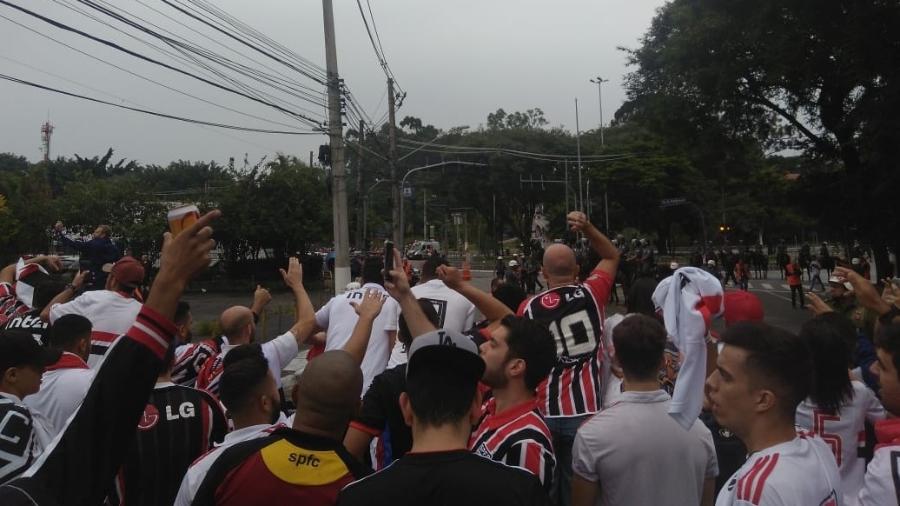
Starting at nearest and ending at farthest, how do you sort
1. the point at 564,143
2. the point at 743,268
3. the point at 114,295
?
the point at 114,295
the point at 743,268
the point at 564,143

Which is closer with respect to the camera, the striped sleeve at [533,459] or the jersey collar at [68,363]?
the striped sleeve at [533,459]

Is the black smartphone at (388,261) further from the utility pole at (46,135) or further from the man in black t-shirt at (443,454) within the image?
the utility pole at (46,135)

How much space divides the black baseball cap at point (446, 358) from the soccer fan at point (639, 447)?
3.33ft

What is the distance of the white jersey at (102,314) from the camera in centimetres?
518

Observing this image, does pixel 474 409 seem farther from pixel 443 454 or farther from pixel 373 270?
pixel 373 270

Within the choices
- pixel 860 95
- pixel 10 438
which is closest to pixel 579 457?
pixel 10 438

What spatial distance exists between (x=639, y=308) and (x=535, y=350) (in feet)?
8.35

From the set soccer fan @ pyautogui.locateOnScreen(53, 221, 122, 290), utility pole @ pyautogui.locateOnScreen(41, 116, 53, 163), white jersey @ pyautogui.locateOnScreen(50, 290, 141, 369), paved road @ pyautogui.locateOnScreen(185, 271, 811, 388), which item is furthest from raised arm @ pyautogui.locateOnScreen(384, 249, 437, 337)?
utility pole @ pyautogui.locateOnScreen(41, 116, 53, 163)

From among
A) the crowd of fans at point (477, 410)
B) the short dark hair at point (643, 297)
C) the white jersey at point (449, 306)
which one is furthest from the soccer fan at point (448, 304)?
the short dark hair at point (643, 297)

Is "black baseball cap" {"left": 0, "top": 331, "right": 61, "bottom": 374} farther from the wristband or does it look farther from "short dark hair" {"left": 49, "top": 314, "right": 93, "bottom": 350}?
the wristband

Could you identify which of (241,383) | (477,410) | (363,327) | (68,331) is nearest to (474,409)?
(477,410)

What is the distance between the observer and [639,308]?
534cm

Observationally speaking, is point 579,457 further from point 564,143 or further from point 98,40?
point 564,143

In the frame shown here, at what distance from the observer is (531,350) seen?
9.92ft
